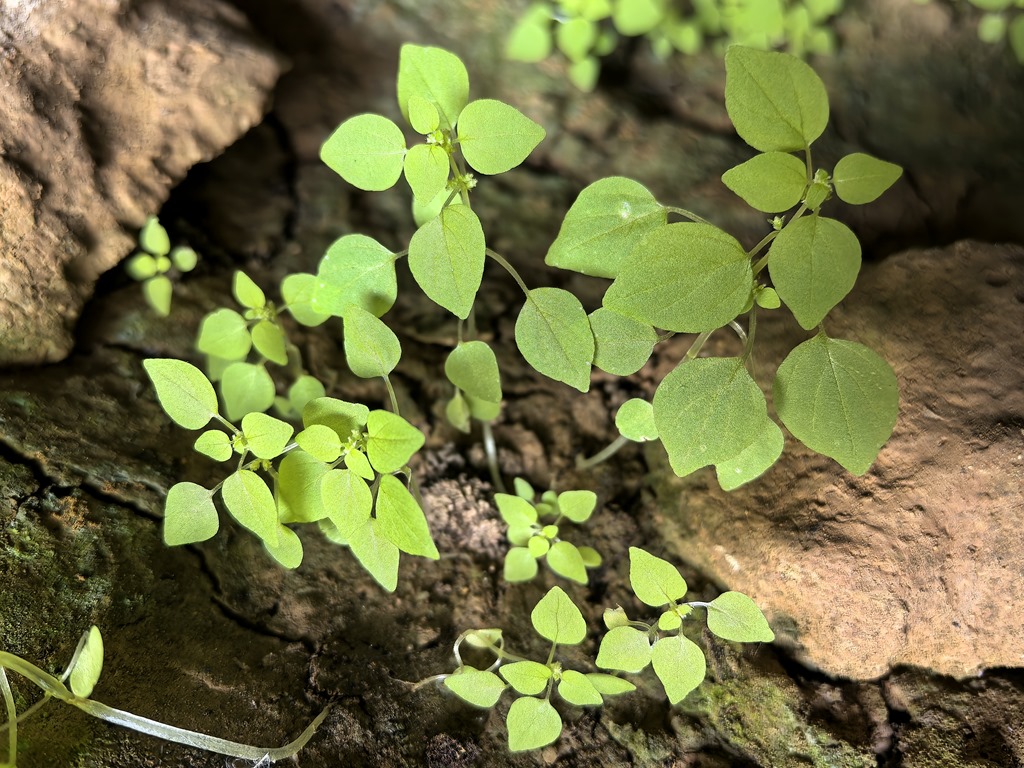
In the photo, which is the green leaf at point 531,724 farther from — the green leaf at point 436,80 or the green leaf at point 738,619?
the green leaf at point 436,80

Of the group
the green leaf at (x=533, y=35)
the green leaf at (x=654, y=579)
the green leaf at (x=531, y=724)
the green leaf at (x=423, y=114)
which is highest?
the green leaf at (x=423, y=114)

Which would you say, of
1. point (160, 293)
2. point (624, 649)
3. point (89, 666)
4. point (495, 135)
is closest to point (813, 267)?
point (495, 135)

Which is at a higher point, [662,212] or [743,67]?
[743,67]

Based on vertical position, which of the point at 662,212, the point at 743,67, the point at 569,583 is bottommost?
the point at 569,583

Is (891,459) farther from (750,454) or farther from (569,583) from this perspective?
(569,583)

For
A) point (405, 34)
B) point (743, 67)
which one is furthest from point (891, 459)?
point (405, 34)

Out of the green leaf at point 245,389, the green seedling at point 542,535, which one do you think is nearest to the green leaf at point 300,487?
the green leaf at point 245,389

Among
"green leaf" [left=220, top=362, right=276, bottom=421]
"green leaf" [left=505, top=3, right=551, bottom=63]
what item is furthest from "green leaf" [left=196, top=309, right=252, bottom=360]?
"green leaf" [left=505, top=3, right=551, bottom=63]
